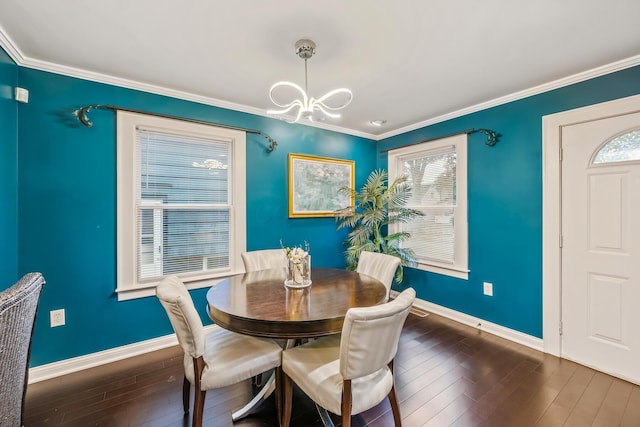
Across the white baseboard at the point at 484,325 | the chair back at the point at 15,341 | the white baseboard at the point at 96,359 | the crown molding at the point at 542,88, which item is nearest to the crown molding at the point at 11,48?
the chair back at the point at 15,341

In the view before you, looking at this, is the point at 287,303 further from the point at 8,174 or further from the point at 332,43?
the point at 8,174

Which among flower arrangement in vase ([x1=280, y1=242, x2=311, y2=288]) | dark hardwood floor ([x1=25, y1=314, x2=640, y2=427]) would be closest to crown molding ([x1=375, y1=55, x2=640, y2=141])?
dark hardwood floor ([x1=25, y1=314, x2=640, y2=427])

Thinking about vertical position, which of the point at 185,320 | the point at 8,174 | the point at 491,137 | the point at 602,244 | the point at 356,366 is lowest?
the point at 356,366

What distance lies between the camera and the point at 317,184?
3619 millimetres

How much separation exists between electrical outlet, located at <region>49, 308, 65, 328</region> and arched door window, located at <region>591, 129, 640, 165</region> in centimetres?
448

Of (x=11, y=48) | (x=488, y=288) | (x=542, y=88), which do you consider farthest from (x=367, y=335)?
(x=11, y=48)

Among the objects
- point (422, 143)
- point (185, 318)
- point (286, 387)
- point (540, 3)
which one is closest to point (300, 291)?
point (286, 387)

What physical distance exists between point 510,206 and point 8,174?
4190 millimetres

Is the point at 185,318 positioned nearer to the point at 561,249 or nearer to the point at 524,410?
the point at 524,410

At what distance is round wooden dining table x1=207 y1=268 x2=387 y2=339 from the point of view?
4.67 ft

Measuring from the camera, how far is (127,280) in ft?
8.03

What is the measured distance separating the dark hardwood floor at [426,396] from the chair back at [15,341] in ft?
3.20

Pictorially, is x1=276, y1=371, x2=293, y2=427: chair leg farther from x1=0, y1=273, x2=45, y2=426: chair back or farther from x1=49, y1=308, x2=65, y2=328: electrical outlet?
x1=49, y1=308, x2=65, y2=328: electrical outlet

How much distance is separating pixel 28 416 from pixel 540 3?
3.89 m
